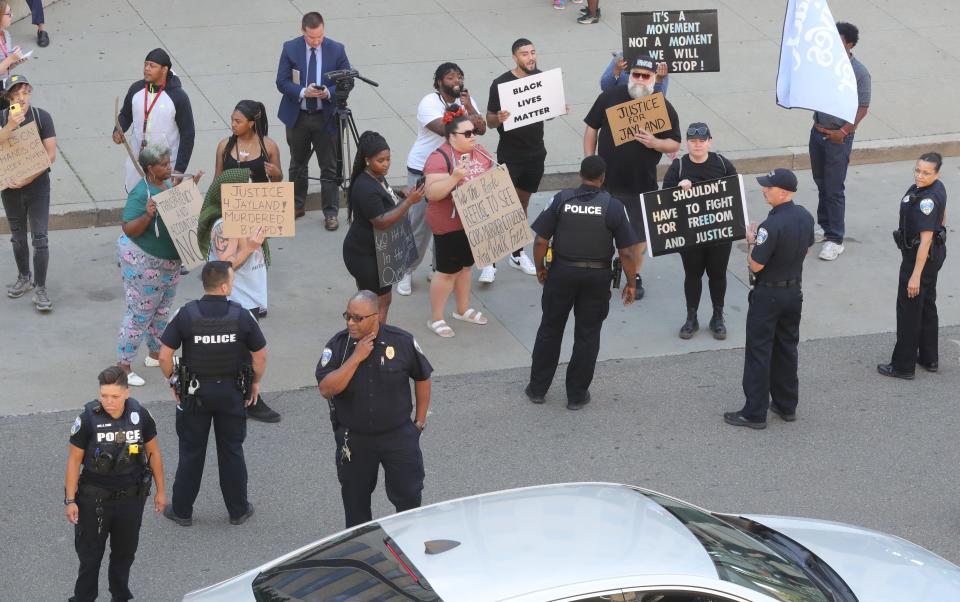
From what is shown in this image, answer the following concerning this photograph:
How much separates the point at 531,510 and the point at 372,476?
1.79 meters

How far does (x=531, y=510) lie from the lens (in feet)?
18.2

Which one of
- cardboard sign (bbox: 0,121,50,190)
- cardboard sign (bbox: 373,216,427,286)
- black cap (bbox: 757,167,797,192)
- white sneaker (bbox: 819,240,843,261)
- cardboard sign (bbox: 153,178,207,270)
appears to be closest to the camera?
black cap (bbox: 757,167,797,192)

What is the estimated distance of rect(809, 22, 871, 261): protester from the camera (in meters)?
11.9

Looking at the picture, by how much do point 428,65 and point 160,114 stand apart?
4.96 metres

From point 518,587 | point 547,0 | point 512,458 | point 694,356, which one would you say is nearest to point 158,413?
point 512,458

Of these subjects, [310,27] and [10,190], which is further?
[310,27]

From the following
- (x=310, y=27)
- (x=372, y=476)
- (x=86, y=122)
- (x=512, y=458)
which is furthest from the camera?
(x=86, y=122)

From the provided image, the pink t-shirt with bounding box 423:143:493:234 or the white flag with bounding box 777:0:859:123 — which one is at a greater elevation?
the white flag with bounding box 777:0:859:123

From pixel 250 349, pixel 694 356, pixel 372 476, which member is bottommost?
pixel 694 356

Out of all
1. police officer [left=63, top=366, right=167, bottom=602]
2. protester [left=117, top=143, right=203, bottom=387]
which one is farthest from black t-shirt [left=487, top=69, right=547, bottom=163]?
police officer [left=63, top=366, right=167, bottom=602]

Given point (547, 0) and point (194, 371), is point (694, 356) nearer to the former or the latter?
point (194, 371)

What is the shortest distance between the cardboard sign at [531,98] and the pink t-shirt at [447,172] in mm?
1175

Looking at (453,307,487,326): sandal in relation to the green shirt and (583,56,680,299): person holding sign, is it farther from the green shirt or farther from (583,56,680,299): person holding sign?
the green shirt

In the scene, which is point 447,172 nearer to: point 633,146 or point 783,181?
point 633,146
